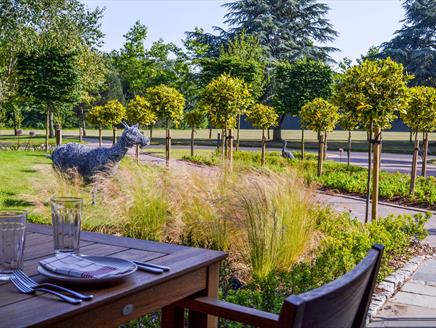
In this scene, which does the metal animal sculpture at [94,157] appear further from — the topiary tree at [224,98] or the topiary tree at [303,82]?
the topiary tree at [303,82]

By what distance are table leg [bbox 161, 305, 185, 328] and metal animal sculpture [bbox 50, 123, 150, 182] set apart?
629cm

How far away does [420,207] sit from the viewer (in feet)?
33.2

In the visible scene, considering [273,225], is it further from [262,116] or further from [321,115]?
[262,116]

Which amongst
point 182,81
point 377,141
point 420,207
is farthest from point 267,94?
point 377,141

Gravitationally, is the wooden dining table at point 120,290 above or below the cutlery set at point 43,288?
below

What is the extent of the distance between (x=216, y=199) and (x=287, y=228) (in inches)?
33.1

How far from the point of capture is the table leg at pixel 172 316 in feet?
7.74

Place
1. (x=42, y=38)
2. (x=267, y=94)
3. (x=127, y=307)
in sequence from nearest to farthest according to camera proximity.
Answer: (x=127, y=307) < (x=42, y=38) < (x=267, y=94)

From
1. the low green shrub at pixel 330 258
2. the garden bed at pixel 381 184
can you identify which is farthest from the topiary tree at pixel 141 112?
the low green shrub at pixel 330 258

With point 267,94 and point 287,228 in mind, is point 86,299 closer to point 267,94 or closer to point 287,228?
point 287,228

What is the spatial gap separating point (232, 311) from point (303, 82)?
2544 centimetres

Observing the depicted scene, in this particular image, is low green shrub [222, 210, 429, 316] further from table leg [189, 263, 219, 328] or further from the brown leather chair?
the brown leather chair

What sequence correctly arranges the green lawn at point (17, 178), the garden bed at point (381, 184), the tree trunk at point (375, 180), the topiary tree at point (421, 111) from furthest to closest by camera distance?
the garden bed at point (381, 184) → the topiary tree at point (421, 111) → the green lawn at point (17, 178) → the tree trunk at point (375, 180)

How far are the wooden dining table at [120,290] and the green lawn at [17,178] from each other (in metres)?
5.08
